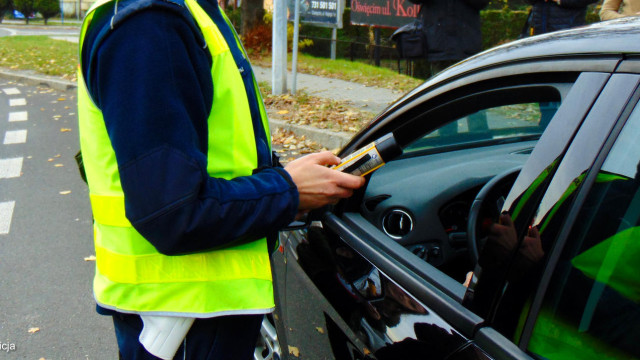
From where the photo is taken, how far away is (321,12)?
11.5m

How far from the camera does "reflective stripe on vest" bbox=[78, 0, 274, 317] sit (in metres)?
1.26

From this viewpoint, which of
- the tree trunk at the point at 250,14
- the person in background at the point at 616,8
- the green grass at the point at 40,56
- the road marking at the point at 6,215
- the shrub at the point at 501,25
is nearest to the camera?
the road marking at the point at 6,215

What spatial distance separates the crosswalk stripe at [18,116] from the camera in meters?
8.46

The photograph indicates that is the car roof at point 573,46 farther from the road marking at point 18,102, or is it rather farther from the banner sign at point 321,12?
the banner sign at point 321,12

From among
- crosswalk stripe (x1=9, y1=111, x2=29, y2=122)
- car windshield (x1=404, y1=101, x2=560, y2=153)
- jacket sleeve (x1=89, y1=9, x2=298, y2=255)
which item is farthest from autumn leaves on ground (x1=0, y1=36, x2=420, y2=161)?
jacket sleeve (x1=89, y1=9, x2=298, y2=255)

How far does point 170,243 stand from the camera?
1211mm

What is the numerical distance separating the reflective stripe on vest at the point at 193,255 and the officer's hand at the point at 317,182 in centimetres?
13

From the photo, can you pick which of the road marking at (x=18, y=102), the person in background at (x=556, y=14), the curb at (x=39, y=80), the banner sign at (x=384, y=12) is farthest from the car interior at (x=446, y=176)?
the banner sign at (x=384, y=12)

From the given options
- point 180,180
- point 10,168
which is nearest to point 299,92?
point 10,168

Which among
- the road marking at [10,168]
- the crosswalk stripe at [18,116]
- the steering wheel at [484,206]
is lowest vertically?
the road marking at [10,168]

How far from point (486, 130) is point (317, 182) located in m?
1.01

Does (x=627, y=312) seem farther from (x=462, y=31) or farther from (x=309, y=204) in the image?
(x=462, y=31)

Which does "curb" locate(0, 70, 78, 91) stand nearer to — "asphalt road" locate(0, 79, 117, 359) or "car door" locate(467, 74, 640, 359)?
"asphalt road" locate(0, 79, 117, 359)

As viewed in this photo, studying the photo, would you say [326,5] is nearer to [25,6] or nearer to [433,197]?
[433,197]
